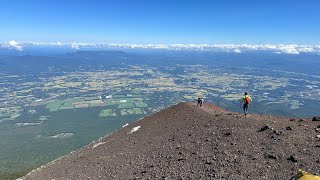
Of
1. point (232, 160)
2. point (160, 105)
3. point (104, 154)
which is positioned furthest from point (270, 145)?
point (160, 105)

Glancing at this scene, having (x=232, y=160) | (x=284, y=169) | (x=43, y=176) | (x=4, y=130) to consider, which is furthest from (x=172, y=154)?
(x=4, y=130)

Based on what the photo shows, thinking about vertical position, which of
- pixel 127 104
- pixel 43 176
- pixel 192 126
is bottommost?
Answer: pixel 127 104

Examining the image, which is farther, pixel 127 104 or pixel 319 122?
pixel 127 104

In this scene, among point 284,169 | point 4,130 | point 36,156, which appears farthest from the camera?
point 4,130

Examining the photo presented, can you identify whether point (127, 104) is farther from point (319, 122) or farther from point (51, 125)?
point (319, 122)

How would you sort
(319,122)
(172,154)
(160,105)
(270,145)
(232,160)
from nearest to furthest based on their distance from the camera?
(232,160)
(270,145)
(172,154)
(319,122)
(160,105)

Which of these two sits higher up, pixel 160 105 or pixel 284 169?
pixel 284 169
